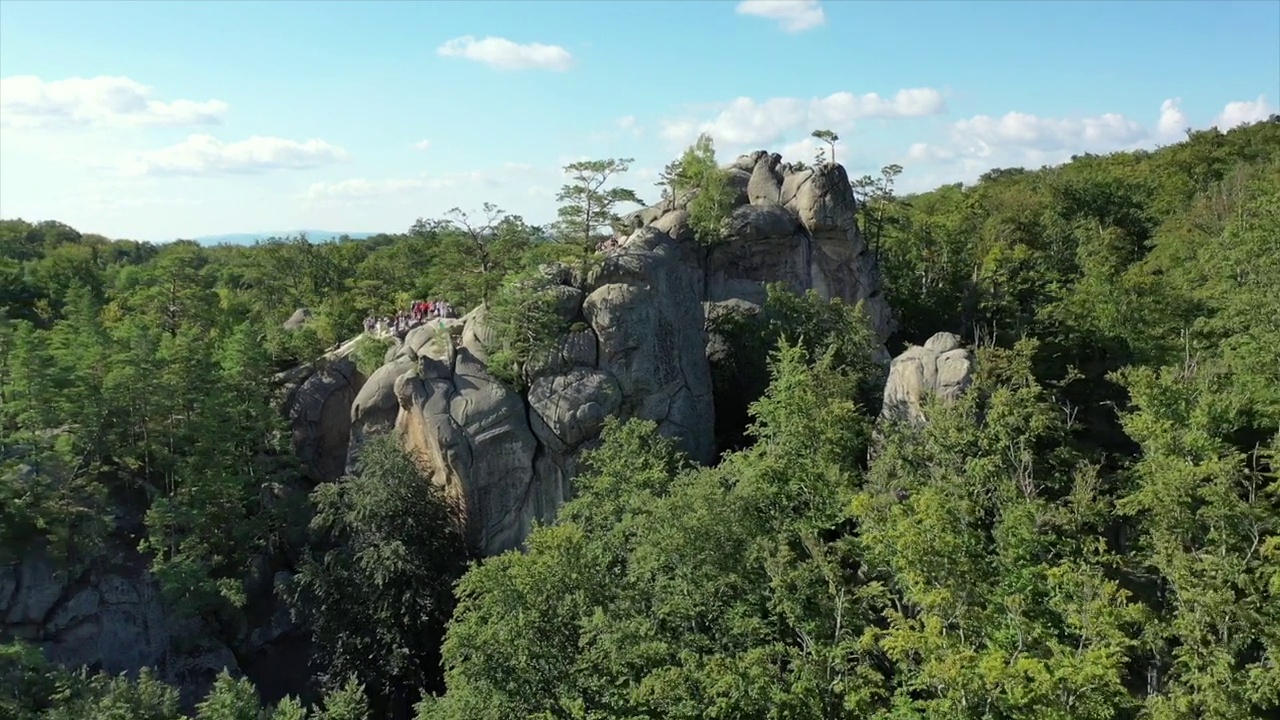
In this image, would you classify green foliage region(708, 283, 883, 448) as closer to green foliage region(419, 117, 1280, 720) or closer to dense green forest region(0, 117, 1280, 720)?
dense green forest region(0, 117, 1280, 720)

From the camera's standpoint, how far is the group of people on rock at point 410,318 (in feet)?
95.8

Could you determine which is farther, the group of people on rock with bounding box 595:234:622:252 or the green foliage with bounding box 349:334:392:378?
the group of people on rock with bounding box 595:234:622:252

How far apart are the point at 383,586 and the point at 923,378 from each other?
14.3 meters

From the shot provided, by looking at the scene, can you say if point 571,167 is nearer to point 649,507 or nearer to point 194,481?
point 649,507

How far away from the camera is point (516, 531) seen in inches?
989

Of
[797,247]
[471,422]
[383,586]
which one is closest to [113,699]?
[383,586]

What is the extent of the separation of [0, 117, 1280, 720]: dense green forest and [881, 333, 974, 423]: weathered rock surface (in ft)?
2.27

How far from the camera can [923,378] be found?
73.4 feet

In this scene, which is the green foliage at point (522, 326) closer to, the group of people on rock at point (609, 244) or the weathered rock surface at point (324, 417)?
the group of people on rock at point (609, 244)

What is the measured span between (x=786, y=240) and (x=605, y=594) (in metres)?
17.2

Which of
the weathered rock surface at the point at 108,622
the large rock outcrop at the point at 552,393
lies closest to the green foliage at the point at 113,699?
the weathered rock surface at the point at 108,622

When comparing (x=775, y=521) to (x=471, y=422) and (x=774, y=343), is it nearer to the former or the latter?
(x=774, y=343)

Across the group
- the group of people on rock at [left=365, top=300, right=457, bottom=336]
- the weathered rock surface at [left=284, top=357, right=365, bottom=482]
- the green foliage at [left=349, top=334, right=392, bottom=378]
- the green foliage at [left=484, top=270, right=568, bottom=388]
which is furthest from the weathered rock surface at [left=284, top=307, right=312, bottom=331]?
the green foliage at [left=484, top=270, right=568, bottom=388]

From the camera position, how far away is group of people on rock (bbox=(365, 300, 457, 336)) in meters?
29.2
